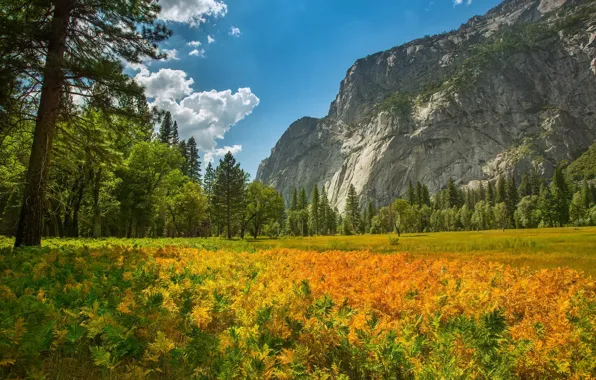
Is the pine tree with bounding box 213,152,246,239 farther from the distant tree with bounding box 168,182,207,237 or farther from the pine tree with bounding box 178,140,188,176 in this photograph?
the pine tree with bounding box 178,140,188,176

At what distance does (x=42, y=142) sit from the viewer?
1015 cm

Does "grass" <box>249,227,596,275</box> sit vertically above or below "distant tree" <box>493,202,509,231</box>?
below

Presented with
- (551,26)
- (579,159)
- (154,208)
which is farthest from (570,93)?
(154,208)

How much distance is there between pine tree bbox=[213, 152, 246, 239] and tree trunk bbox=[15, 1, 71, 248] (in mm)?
39888

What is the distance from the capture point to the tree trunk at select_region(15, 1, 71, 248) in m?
9.70

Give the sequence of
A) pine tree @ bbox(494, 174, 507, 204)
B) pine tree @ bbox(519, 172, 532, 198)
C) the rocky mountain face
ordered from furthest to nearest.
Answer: the rocky mountain face
pine tree @ bbox(519, 172, 532, 198)
pine tree @ bbox(494, 174, 507, 204)

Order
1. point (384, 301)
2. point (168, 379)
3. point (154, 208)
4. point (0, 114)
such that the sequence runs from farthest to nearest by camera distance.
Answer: point (154, 208), point (0, 114), point (384, 301), point (168, 379)

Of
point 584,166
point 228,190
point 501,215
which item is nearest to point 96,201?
point 228,190

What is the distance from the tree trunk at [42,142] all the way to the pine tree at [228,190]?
39.9 meters

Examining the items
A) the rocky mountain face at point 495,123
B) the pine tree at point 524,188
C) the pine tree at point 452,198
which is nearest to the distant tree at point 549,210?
the pine tree at point 524,188

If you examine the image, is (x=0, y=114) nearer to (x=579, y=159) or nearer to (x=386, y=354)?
(x=386, y=354)

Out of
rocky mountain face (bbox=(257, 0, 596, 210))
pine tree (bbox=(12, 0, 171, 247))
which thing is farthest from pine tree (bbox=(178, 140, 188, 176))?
rocky mountain face (bbox=(257, 0, 596, 210))

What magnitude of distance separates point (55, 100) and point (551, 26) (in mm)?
271583

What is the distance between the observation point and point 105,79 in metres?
9.76
